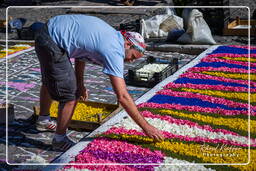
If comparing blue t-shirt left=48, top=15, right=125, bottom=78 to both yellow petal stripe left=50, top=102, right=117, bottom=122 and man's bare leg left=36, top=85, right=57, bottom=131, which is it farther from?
yellow petal stripe left=50, top=102, right=117, bottom=122

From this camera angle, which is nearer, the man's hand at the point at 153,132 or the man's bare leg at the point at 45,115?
the man's hand at the point at 153,132

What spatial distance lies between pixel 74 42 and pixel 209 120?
6.85 ft

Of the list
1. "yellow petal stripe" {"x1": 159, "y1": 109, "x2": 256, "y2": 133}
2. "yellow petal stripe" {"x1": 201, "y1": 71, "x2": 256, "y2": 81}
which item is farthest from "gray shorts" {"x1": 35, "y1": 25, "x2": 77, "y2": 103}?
"yellow petal stripe" {"x1": 201, "y1": 71, "x2": 256, "y2": 81}

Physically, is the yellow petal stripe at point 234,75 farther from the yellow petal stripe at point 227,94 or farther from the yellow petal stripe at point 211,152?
the yellow petal stripe at point 211,152

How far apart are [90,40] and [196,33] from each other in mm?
7111

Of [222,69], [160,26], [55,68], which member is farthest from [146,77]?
[160,26]

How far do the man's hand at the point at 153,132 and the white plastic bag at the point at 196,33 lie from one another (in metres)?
6.64

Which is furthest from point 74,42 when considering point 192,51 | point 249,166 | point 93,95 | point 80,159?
point 192,51

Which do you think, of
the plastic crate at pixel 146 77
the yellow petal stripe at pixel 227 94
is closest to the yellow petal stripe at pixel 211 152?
the yellow petal stripe at pixel 227 94

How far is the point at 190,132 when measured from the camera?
5312 millimetres

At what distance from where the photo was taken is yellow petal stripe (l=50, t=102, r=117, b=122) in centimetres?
607

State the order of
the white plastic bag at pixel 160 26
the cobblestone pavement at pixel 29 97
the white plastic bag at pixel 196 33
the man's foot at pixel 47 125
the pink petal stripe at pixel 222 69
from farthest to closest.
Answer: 1. the white plastic bag at pixel 160 26
2. the white plastic bag at pixel 196 33
3. the pink petal stripe at pixel 222 69
4. the man's foot at pixel 47 125
5. the cobblestone pavement at pixel 29 97

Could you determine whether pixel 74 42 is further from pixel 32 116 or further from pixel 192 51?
pixel 192 51

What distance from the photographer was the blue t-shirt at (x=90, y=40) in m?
4.22
